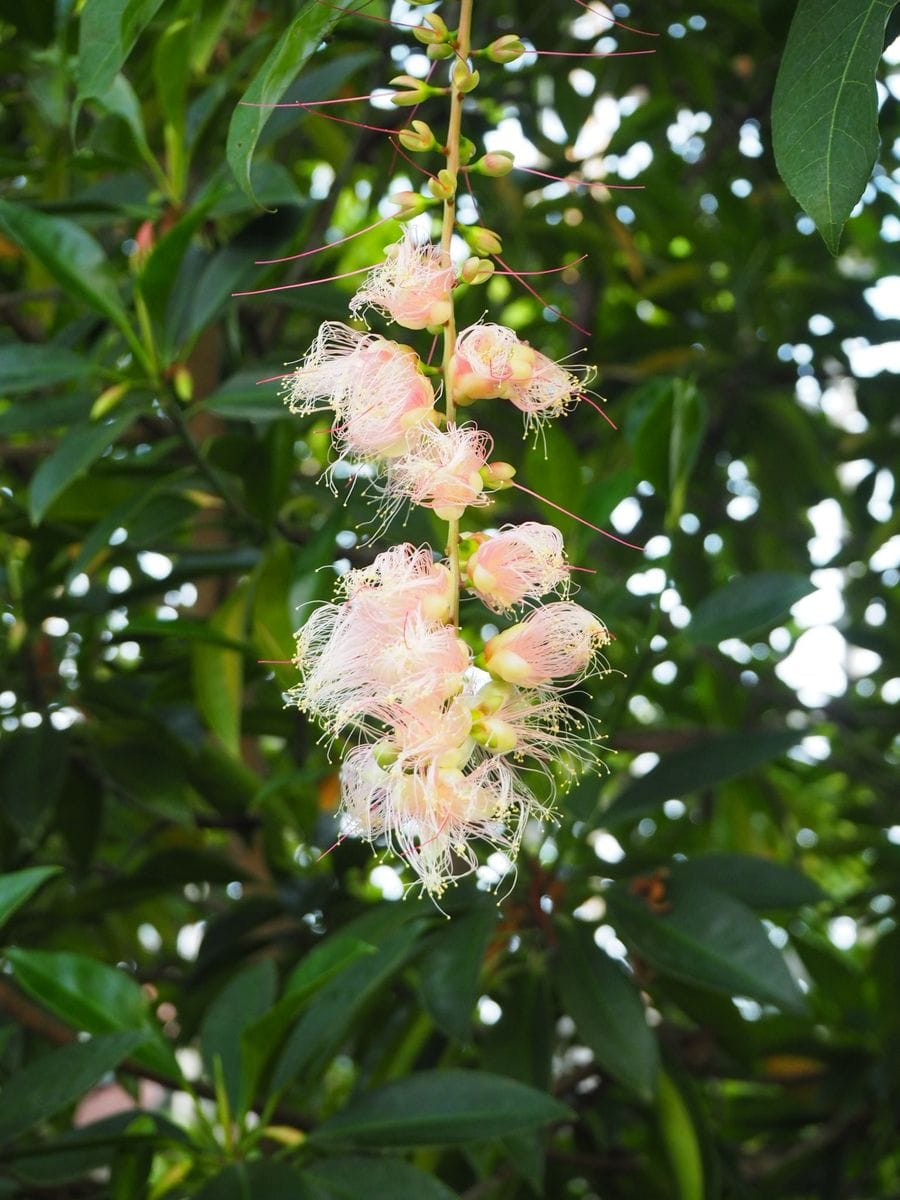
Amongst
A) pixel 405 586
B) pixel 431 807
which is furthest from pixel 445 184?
pixel 431 807

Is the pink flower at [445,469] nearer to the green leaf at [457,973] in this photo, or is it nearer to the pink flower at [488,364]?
the pink flower at [488,364]

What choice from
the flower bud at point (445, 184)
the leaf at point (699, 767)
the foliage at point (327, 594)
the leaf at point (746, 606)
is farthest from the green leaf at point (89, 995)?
the flower bud at point (445, 184)

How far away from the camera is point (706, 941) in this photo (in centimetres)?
135

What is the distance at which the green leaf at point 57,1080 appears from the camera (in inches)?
43.6

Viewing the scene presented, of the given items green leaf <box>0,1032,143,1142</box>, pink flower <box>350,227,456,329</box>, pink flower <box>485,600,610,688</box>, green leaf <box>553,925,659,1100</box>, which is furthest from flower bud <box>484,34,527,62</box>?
green leaf <box>553,925,659,1100</box>

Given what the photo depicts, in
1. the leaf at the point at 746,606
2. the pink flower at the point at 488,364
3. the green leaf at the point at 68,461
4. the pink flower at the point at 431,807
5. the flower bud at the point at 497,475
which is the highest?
the pink flower at the point at 488,364

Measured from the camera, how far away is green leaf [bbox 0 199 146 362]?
1.27 meters

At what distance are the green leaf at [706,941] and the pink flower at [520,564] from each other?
63 centimetres

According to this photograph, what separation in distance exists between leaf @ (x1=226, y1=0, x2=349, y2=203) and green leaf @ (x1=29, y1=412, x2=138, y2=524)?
531 mm

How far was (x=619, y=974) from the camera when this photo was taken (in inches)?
55.9

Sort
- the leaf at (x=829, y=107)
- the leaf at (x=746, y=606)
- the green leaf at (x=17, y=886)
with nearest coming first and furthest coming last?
the leaf at (x=829, y=107), the green leaf at (x=17, y=886), the leaf at (x=746, y=606)

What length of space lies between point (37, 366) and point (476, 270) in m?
0.73

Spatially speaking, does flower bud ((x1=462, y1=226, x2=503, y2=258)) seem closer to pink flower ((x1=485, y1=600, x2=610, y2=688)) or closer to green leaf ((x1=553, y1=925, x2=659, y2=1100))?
pink flower ((x1=485, y1=600, x2=610, y2=688))

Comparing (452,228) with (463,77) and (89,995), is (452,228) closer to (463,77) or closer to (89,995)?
(463,77)
